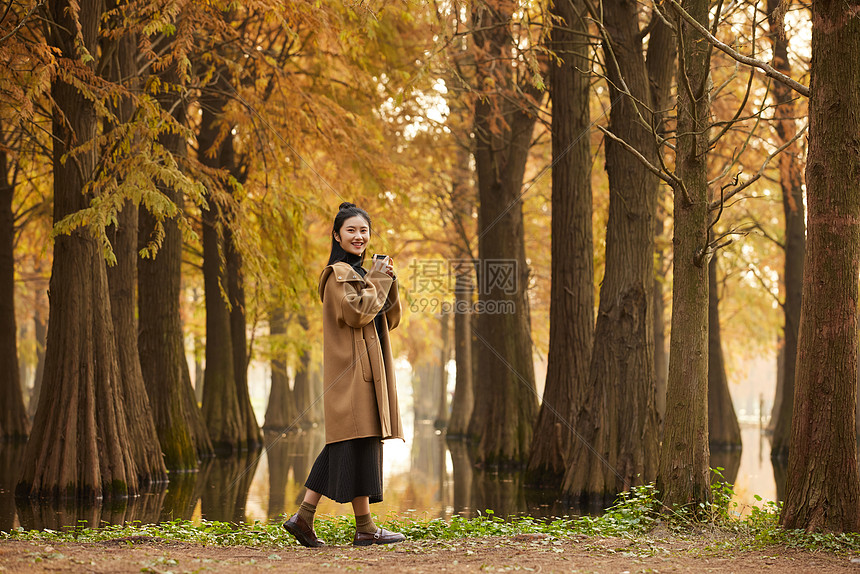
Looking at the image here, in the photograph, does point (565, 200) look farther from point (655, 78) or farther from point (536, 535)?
point (536, 535)

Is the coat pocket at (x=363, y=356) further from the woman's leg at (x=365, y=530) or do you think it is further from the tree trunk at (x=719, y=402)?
the tree trunk at (x=719, y=402)

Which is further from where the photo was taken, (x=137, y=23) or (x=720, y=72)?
(x=720, y=72)

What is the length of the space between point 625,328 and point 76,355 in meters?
6.58

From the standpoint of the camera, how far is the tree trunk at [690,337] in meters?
7.19

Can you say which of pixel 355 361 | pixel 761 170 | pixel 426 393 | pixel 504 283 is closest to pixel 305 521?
pixel 355 361

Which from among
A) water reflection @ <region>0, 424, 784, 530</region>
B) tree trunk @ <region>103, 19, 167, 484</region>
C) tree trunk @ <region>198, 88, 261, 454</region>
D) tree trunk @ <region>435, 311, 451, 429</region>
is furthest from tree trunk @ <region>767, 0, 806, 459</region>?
tree trunk @ <region>435, 311, 451, 429</region>

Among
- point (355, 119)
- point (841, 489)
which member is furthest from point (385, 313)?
point (355, 119)

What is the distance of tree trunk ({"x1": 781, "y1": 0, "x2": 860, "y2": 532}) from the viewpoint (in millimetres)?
5844

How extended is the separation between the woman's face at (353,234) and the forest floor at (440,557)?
1962 millimetres

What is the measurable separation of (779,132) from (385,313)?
15054mm

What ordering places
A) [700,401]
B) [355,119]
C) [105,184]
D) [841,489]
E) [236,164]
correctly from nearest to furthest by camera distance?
[841,489] → [700,401] → [105,184] → [355,119] → [236,164]

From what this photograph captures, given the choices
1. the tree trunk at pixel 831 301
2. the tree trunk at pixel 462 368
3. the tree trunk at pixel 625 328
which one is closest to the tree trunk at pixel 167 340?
the tree trunk at pixel 625 328

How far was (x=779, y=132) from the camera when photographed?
60.2ft

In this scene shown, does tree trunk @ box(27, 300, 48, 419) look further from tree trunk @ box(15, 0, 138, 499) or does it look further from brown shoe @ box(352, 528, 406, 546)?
brown shoe @ box(352, 528, 406, 546)
